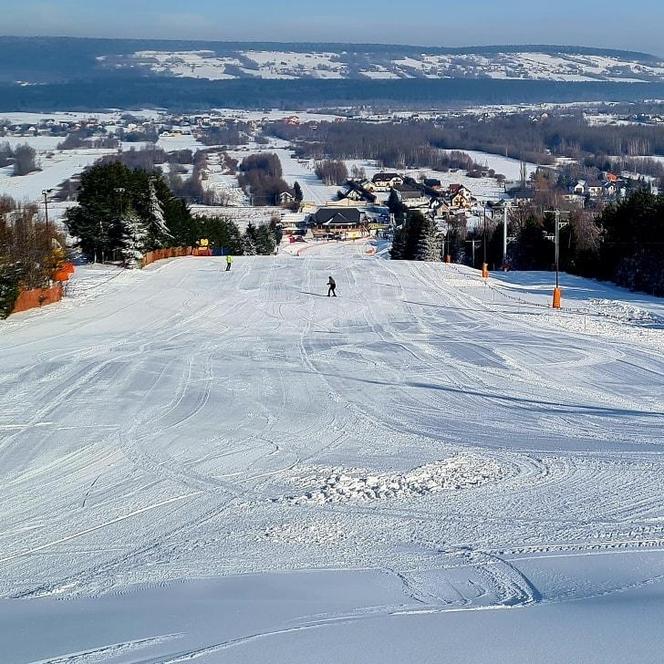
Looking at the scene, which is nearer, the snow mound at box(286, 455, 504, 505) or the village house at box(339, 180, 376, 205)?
the snow mound at box(286, 455, 504, 505)

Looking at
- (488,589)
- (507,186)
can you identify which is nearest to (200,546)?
(488,589)

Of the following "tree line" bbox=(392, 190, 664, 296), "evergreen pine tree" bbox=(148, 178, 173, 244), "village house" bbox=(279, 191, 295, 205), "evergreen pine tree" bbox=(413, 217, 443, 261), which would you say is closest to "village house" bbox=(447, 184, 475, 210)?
"village house" bbox=(279, 191, 295, 205)

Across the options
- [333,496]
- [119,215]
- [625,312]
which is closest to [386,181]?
[119,215]

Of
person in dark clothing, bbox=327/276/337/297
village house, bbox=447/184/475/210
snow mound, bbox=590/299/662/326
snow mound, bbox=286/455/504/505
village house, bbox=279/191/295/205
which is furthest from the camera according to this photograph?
village house, bbox=279/191/295/205

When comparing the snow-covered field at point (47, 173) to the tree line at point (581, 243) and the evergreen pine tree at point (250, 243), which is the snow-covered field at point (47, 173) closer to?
the evergreen pine tree at point (250, 243)

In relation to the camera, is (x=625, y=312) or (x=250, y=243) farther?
(x=250, y=243)

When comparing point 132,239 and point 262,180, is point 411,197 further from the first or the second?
point 132,239

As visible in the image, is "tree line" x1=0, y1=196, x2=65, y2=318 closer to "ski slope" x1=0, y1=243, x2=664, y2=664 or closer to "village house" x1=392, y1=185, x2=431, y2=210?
"ski slope" x1=0, y1=243, x2=664, y2=664
